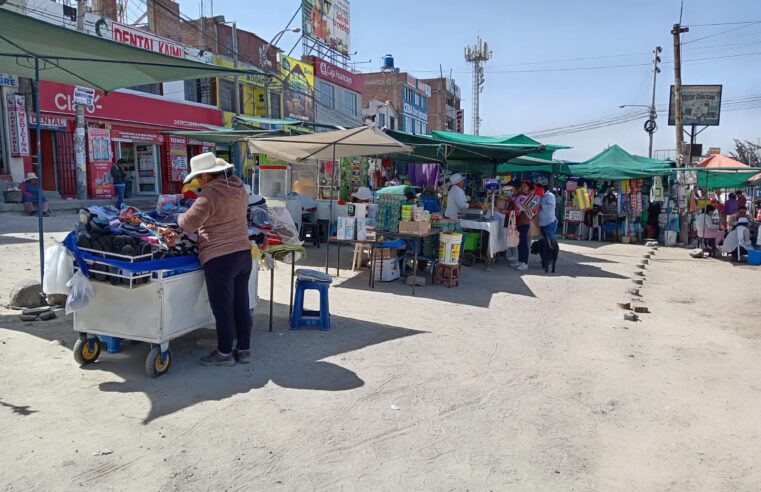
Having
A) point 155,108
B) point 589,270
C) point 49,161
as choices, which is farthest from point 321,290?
point 155,108

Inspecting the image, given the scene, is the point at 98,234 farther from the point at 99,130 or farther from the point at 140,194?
the point at 140,194

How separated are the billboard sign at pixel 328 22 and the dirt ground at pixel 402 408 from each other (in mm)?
28825

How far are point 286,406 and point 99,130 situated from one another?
18443mm

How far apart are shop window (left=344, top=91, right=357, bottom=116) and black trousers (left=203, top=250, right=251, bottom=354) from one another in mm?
30462

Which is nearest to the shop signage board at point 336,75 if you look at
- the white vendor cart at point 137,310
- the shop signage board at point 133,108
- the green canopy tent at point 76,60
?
the shop signage board at point 133,108

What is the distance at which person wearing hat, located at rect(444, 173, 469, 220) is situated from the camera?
35.1 ft

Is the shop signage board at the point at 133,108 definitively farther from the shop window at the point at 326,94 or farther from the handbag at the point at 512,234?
the handbag at the point at 512,234

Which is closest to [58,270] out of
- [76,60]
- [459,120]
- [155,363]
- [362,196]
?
[155,363]

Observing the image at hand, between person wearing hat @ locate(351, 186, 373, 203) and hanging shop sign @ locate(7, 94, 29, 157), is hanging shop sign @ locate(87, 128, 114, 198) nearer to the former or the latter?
hanging shop sign @ locate(7, 94, 29, 157)

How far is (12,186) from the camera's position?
52.0 ft

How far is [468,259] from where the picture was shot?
11430 mm

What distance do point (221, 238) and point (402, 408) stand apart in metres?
2.03

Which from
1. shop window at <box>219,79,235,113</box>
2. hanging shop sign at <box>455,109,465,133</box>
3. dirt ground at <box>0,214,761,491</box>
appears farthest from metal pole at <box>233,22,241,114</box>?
hanging shop sign at <box>455,109,465,133</box>

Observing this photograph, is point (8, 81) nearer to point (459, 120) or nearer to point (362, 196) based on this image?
point (362, 196)
